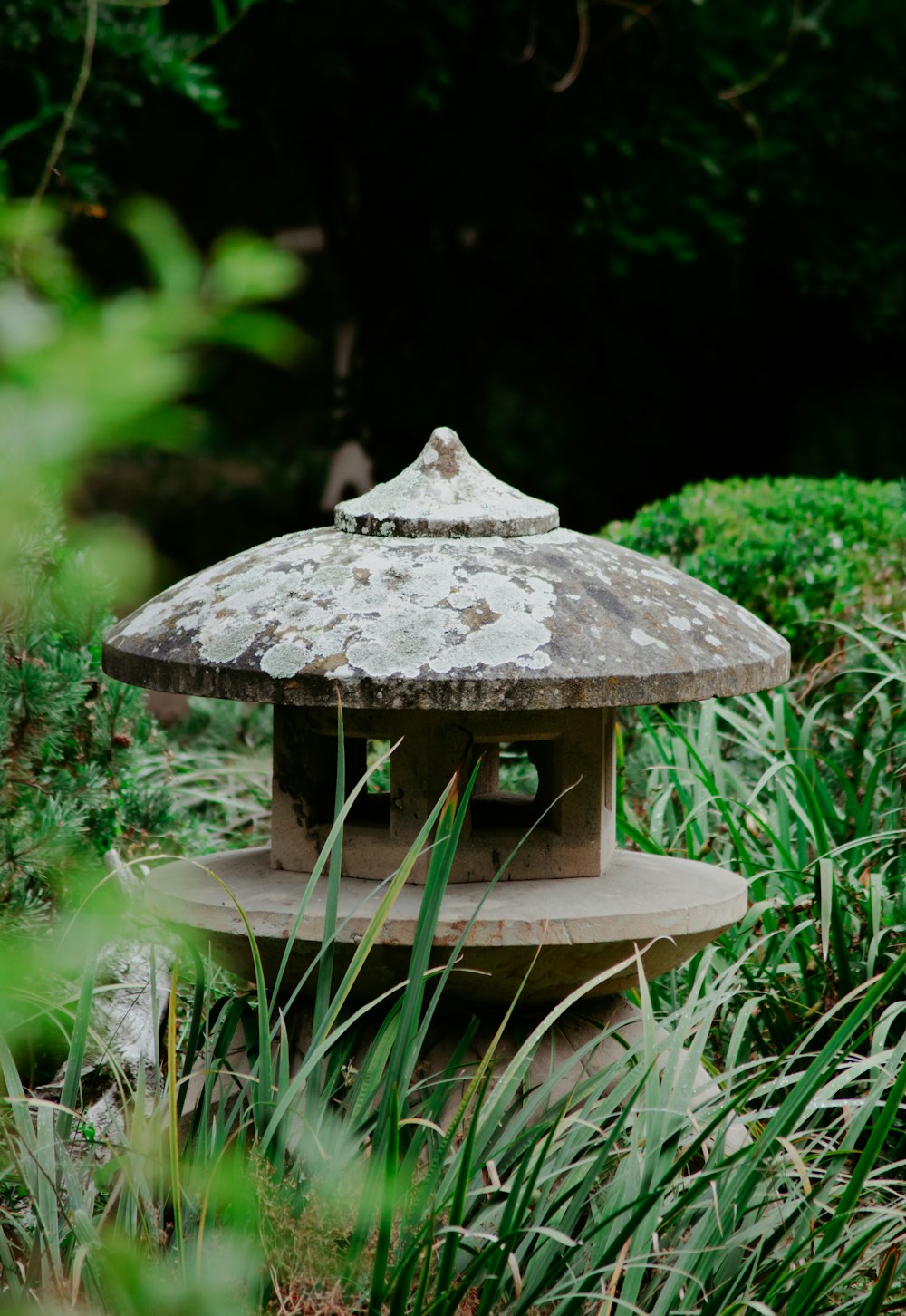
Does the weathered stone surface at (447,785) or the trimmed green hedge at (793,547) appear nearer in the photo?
the weathered stone surface at (447,785)

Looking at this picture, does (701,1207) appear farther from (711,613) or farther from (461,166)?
(461,166)

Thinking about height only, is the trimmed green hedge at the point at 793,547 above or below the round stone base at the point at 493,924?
above

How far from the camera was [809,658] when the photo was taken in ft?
13.4

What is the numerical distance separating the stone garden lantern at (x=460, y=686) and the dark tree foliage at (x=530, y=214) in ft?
15.0

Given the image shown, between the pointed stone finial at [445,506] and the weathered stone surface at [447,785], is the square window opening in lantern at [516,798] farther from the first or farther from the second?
the pointed stone finial at [445,506]

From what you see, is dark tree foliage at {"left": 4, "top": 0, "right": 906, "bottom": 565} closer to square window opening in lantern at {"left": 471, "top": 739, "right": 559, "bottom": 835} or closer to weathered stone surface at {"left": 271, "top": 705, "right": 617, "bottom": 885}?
square window opening in lantern at {"left": 471, "top": 739, "right": 559, "bottom": 835}

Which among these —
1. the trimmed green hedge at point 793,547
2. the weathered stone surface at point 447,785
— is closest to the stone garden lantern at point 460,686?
the weathered stone surface at point 447,785

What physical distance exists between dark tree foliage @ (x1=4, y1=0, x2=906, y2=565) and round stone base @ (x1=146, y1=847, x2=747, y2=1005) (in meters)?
4.77

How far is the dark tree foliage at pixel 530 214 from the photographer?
674 centimetres

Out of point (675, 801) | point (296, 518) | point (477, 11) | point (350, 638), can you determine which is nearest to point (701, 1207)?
point (350, 638)

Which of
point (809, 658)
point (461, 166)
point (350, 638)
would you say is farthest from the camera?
point (461, 166)

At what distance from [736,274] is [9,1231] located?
6.59m

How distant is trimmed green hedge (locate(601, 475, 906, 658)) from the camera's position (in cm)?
409

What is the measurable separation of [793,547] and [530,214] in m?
3.91
